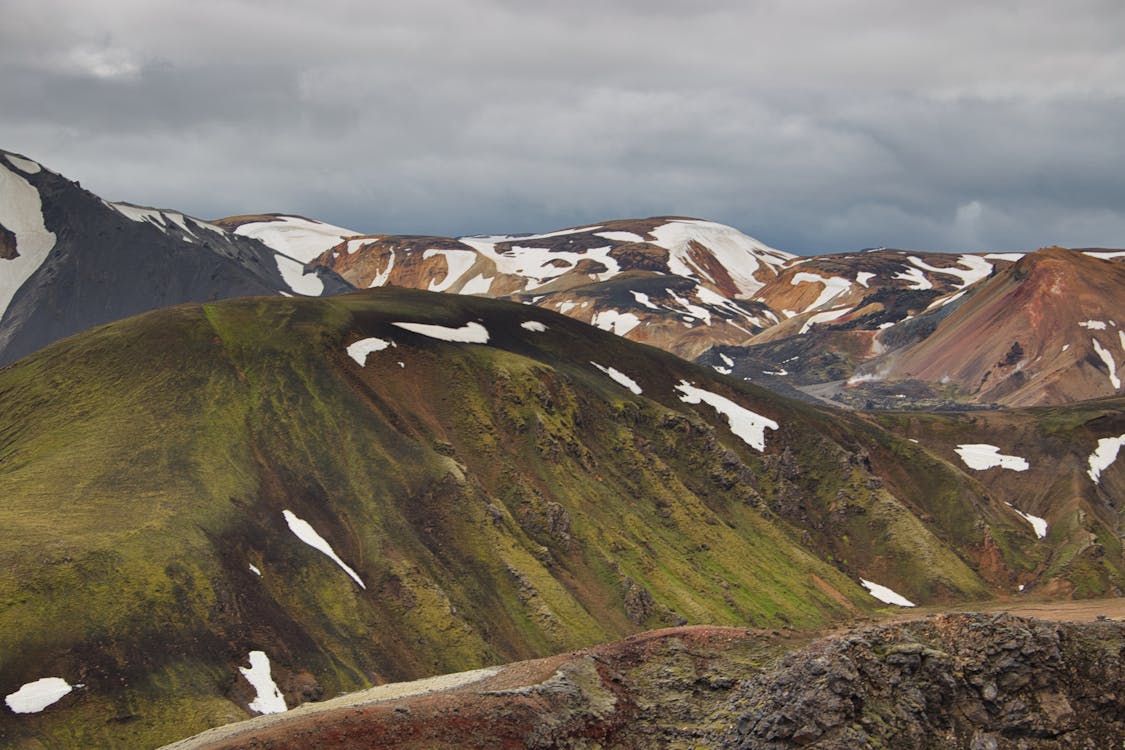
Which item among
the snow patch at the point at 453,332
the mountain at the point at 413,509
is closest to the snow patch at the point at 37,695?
the mountain at the point at 413,509

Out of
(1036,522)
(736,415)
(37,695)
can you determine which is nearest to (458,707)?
(37,695)

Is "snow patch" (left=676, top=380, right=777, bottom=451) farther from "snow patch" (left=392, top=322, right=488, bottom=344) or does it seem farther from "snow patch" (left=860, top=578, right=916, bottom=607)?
"snow patch" (left=392, top=322, right=488, bottom=344)

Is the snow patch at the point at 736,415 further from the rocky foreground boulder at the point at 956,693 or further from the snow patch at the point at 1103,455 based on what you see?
the rocky foreground boulder at the point at 956,693

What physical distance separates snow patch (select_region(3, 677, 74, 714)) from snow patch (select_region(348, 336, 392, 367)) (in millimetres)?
61651

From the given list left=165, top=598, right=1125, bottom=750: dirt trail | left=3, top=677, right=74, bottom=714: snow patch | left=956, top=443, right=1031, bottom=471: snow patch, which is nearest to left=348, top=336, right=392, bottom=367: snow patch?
left=3, top=677, right=74, bottom=714: snow patch

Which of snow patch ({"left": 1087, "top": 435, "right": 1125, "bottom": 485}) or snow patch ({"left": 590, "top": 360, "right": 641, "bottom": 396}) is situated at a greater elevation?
snow patch ({"left": 590, "top": 360, "right": 641, "bottom": 396})

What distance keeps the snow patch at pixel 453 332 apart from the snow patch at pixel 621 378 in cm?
1886

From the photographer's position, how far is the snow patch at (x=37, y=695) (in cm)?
5869

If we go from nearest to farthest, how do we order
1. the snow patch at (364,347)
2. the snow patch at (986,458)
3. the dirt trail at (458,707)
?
the dirt trail at (458,707) → the snow patch at (364,347) → the snow patch at (986,458)

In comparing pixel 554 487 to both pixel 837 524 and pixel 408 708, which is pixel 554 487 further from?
pixel 408 708

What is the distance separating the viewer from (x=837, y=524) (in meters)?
141

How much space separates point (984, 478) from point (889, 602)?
58.0 metres

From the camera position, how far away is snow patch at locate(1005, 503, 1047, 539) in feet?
511

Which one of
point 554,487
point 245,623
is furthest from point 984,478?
point 245,623
